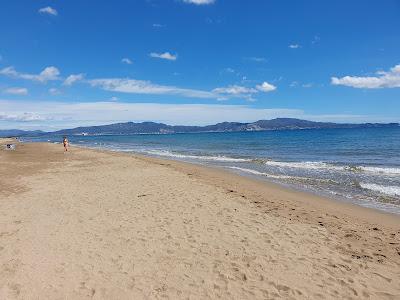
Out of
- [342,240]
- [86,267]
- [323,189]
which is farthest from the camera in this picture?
[323,189]

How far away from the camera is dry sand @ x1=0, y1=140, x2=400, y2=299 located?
18.5 ft

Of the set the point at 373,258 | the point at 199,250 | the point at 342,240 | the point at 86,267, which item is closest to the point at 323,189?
the point at 342,240

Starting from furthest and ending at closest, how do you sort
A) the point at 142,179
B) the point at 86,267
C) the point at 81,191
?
1. the point at 142,179
2. the point at 81,191
3. the point at 86,267

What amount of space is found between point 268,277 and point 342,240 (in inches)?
107

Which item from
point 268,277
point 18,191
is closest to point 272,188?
point 268,277

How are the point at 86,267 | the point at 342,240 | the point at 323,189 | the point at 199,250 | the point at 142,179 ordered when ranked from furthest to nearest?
the point at 142,179, the point at 323,189, the point at 342,240, the point at 199,250, the point at 86,267

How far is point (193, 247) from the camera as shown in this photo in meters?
7.31

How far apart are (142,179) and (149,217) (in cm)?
692

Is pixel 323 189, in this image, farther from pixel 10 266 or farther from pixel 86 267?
pixel 10 266

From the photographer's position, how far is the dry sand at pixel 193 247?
5.63 m

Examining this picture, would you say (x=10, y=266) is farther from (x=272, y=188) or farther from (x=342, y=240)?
(x=272, y=188)

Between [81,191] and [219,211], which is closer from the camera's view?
[219,211]

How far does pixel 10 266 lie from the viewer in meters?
6.39

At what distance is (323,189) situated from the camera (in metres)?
15.0
